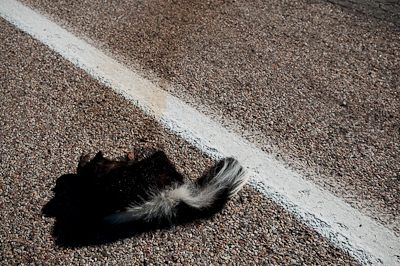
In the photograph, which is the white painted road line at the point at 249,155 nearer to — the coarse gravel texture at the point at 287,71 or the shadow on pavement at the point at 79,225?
the coarse gravel texture at the point at 287,71

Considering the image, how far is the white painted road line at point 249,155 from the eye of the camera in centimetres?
257

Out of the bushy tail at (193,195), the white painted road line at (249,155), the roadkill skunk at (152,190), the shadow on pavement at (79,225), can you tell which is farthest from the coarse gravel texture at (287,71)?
the shadow on pavement at (79,225)

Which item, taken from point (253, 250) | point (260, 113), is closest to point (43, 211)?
point (253, 250)

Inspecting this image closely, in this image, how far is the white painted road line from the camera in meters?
2.57

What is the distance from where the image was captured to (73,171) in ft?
9.57

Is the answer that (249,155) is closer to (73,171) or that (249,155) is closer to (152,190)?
(152,190)

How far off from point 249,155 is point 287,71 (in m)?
1.30

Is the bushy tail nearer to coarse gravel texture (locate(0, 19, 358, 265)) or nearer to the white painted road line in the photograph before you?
coarse gravel texture (locate(0, 19, 358, 265))

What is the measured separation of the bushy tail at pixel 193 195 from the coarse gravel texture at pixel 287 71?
54 cm

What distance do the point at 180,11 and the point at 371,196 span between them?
129 inches

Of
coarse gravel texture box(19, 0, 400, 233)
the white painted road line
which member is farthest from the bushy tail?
coarse gravel texture box(19, 0, 400, 233)

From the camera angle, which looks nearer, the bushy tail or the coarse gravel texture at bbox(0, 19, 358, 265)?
the coarse gravel texture at bbox(0, 19, 358, 265)

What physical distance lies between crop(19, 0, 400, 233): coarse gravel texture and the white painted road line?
111mm

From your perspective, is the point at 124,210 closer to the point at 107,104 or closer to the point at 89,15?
the point at 107,104
